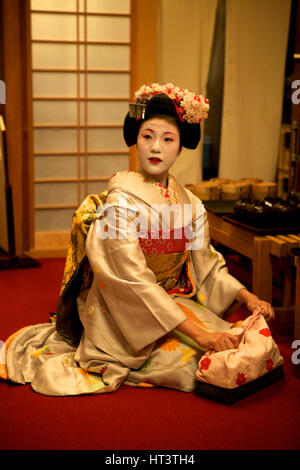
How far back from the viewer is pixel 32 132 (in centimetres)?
497

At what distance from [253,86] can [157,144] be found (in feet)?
10.2

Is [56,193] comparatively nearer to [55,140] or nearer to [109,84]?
[55,140]

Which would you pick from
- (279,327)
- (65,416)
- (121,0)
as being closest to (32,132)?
(121,0)

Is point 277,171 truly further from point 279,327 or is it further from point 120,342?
point 120,342

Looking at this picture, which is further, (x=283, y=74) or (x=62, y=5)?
(x=283, y=74)

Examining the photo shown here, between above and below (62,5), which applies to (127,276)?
below

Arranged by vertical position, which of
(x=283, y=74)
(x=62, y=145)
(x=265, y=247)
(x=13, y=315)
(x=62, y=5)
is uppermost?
(x=62, y=5)

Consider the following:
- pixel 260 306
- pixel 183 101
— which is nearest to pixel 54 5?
pixel 183 101

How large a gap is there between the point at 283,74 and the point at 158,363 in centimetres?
372

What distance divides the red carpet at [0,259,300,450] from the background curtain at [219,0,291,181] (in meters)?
3.18

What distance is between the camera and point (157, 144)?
104 inches

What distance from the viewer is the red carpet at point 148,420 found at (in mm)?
2150
